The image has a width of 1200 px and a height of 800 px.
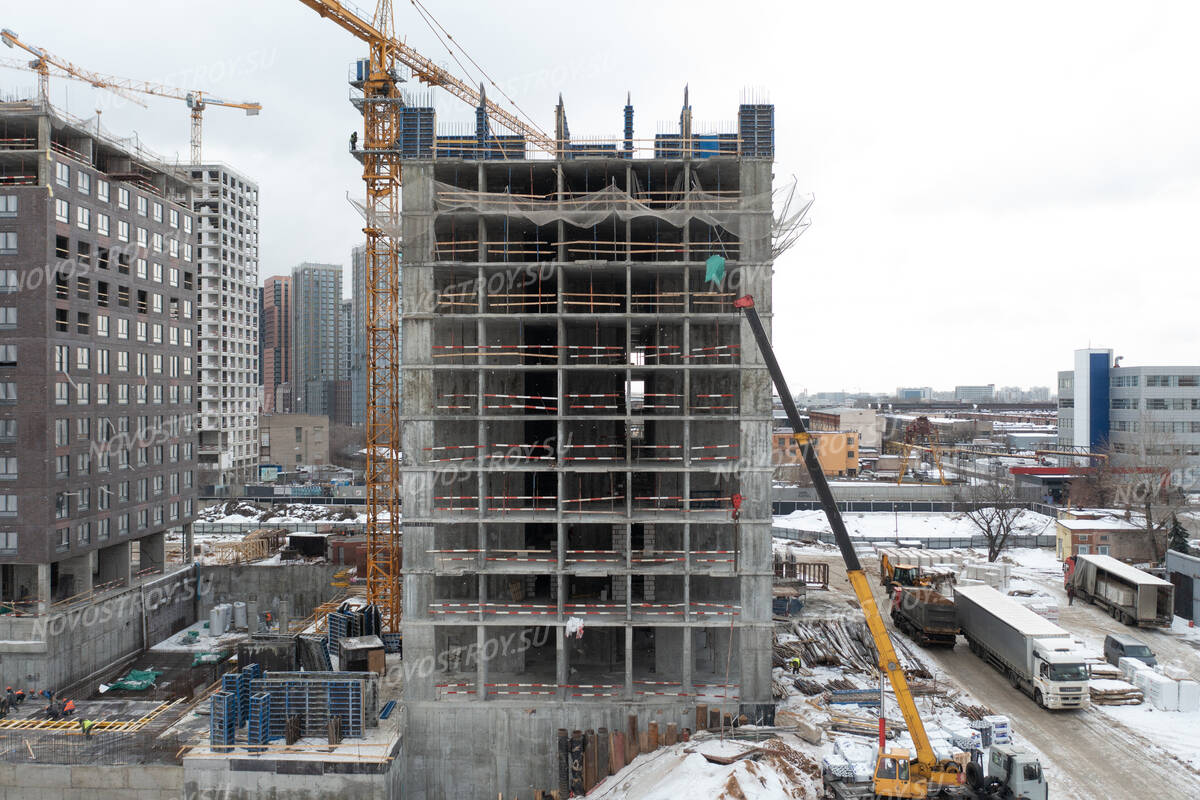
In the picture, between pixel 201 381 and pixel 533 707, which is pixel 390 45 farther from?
pixel 201 381

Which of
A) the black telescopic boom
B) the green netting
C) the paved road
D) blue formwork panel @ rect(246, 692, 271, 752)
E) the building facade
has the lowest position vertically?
the green netting

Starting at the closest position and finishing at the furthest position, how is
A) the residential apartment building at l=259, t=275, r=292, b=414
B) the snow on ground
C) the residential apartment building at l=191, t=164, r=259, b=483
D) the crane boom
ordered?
the crane boom < the snow on ground < the residential apartment building at l=191, t=164, r=259, b=483 < the residential apartment building at l=259, t=275, r=292, b=414

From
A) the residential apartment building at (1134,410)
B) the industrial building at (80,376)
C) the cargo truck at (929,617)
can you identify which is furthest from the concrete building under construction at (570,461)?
the residential apartment building at (1134,410)

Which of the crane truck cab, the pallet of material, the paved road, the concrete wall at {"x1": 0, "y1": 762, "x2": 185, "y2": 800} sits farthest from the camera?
the pallet of material

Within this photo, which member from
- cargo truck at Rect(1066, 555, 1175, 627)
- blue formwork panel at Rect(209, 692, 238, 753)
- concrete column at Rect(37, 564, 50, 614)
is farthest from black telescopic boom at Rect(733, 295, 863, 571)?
concrete column at Rect(37, 564, 50, 614)

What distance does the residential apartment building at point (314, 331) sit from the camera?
507 feet

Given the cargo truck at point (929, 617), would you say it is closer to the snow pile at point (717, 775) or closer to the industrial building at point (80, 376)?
the snow pile at point (717, 775)

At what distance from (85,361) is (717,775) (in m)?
37.5

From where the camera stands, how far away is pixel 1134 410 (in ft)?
243

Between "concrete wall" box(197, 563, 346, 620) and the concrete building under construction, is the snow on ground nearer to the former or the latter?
the concrete building under construction

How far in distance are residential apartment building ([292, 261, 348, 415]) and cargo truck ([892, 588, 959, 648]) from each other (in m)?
139

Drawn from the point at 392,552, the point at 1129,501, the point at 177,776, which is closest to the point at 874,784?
the point at 177,776

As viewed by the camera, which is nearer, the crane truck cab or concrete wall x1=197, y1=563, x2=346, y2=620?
the crane truck cab

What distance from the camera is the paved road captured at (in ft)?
70.1
